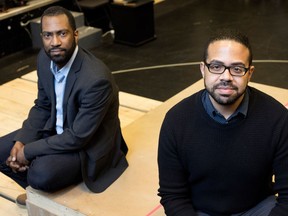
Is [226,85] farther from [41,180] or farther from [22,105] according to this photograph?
[22,105]

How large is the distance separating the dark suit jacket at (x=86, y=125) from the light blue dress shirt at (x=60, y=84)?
0.02 meters

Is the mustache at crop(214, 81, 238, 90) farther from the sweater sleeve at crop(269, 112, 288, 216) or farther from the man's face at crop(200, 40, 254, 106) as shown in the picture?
the sweater sleeve at crop(269, 112, 288, 216)

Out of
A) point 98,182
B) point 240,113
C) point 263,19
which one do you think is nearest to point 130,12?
point 263,19

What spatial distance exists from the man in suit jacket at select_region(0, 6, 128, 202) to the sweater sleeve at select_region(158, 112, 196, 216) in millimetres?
536

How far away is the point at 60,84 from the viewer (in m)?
2.41

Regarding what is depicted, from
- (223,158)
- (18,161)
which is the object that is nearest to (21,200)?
(18,161)

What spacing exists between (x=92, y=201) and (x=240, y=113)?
0.93m

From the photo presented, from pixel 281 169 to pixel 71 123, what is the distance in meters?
1.04

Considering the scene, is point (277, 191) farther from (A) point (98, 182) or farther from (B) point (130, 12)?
(B) point (130, 12)

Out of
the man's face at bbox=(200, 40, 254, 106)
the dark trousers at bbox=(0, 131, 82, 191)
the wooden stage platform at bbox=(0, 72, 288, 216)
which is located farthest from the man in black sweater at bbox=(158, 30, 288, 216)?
the dark trousers at bbox=(0, 131, 82, 191)

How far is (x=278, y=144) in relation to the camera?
1.69 m

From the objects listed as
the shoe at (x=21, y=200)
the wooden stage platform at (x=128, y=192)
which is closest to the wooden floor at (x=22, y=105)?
the wooden stage platform at (x=128, y=192)

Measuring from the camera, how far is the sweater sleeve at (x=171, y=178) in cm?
179

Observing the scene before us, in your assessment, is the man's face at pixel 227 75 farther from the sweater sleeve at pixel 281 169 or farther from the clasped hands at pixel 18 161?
the clasped hands at pixel 18 161
